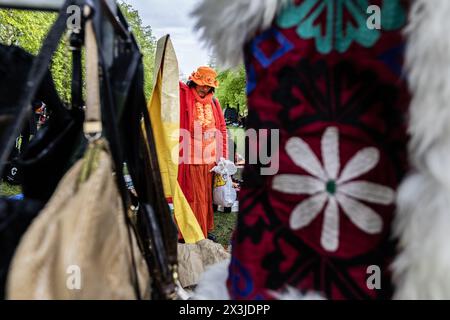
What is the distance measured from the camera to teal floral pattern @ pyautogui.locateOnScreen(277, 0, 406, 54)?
63 centimetres

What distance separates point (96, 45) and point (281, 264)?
56 cm

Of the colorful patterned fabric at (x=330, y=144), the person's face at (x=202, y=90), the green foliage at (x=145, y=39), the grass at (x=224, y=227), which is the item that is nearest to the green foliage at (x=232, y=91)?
the green foliage at (x=145, y=39)

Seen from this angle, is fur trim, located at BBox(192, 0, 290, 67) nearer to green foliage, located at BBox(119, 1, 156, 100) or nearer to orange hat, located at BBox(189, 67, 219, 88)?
orange hat, located at BBox(189, 67, 219, 88)

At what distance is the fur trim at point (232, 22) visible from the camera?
26.1 inches

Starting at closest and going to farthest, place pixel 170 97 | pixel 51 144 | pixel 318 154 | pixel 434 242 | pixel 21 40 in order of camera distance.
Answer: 1. pixel 434 242
2. pixel 318 154
3. pixel 51 144
4. pixel 170 97
5. pixel 21 40

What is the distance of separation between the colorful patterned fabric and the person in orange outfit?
311 cm

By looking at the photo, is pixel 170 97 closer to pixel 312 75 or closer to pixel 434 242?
pixel 312 75

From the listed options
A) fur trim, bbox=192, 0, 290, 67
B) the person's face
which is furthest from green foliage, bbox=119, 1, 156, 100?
fur trim, bbox=192, 0, 290, 67

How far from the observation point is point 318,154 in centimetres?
66

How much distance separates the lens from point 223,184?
15.9ft

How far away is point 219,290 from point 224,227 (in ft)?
13.2

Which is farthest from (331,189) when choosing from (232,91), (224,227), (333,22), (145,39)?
(145,39)

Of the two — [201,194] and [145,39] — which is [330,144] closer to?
[201,194]
